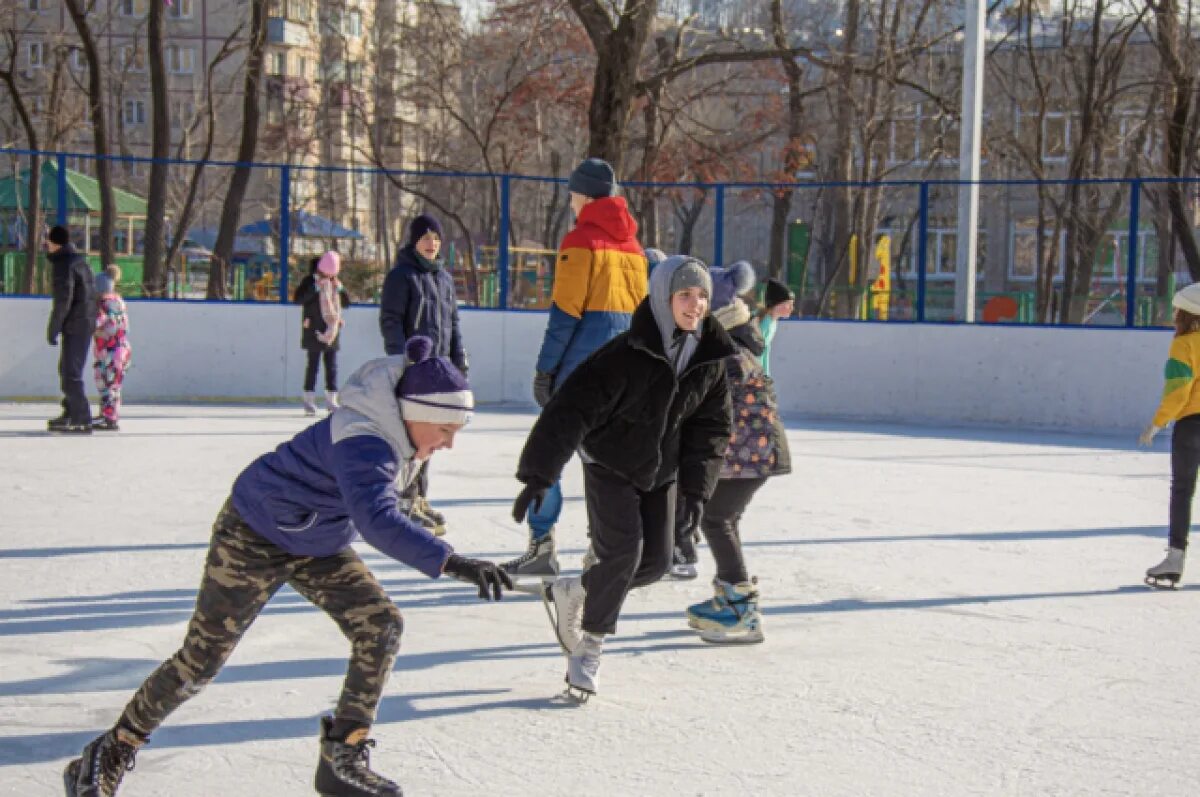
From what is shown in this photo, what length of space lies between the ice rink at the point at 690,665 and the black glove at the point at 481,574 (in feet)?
2.49

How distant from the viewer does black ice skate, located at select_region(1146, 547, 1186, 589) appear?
6.70 m

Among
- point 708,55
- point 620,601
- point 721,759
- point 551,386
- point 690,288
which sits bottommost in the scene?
point 721,759

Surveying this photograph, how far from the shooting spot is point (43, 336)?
14648mm

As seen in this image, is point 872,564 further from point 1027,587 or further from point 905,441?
point 905,441

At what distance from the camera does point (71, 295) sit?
1114 centimetres

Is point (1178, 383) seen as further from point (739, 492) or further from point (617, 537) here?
point (617, 537)

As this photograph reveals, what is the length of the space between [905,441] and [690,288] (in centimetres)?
844

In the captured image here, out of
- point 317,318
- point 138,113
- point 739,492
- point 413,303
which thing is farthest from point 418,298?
point 138,113

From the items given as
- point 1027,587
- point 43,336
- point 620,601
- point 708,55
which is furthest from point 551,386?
point 708,55

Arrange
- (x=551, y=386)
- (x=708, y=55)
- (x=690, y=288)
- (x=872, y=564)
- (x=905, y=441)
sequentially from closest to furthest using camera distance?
(x=690, y=288), (x=551, y=386), (x=872, y=564), (x=905, y=441), (x=708, y=55)

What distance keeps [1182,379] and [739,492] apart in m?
2.35

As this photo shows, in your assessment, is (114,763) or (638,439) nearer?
(114,763)

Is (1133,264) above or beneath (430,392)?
above

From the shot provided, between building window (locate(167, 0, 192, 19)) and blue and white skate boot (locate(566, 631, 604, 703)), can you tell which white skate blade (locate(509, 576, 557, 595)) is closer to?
blue and white skate boot (locate(566, 631, 604, 703))
